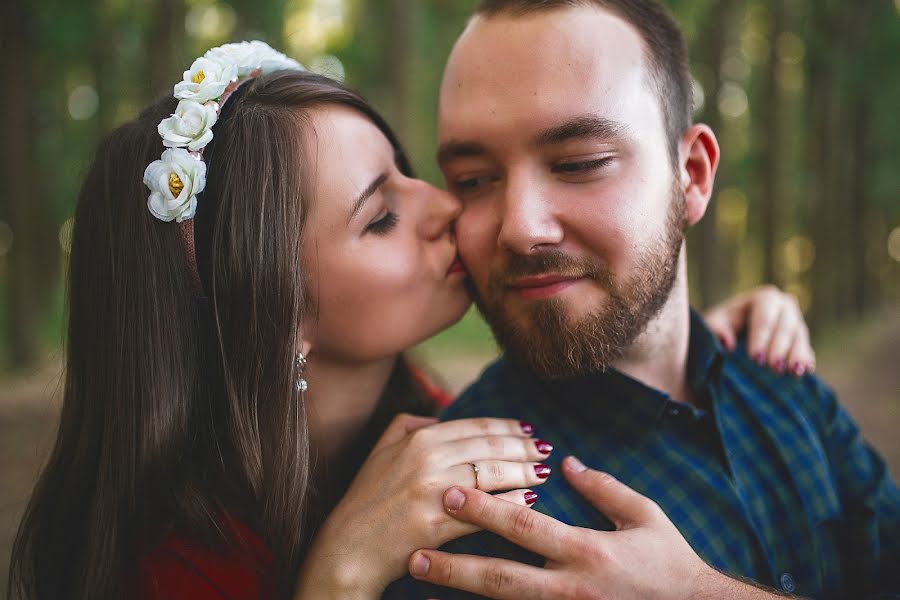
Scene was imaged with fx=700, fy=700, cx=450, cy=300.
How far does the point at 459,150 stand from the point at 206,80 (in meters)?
0.90

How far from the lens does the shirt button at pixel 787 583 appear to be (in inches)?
84.4

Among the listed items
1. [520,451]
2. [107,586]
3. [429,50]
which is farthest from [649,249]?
[429,50]

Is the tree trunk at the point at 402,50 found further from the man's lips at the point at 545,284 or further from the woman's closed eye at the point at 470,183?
the man's lips at the point at 545,284

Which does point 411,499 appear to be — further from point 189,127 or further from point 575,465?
point 189,127

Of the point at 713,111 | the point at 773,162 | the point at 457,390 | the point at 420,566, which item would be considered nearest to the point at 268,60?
the point at 420,566

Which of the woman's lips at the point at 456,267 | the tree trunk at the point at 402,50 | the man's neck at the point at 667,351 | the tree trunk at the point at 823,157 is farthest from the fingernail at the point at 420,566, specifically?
the tree trunk at the point at 823,157

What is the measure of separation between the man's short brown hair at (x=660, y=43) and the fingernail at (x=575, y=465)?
109cm

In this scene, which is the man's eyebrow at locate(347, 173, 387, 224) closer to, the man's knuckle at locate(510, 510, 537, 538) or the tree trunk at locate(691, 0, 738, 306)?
the man's knuckle at locate(510, 510, 537, 538)

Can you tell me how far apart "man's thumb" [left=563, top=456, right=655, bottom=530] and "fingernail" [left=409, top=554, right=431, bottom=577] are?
0.49 meters

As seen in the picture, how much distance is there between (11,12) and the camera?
918 cm

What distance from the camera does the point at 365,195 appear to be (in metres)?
2.44

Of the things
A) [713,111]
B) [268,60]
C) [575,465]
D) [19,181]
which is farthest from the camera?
[713,111]

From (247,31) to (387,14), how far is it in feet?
12.8

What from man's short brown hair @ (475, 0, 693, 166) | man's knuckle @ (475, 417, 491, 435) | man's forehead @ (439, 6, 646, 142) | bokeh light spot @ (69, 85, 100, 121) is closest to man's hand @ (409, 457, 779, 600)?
man's knuckle @ (475, 417, 491, 435)
